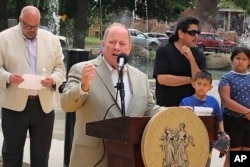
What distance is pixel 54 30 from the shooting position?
36.2 meters

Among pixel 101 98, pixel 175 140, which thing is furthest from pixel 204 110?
pixel 175 140

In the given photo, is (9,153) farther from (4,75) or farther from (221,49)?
(221,49)

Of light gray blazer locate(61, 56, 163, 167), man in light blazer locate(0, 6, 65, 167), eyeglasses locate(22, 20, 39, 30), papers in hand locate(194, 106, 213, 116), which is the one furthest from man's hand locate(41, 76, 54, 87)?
light gray blazer locate(61, 56, 163, 167)

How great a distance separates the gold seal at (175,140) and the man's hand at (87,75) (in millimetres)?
440

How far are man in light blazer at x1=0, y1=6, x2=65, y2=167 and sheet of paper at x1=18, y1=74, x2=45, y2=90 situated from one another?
3cm

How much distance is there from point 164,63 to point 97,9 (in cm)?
3344

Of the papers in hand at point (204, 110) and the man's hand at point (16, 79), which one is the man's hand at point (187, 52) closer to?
the papers in hand at point (204, 110)

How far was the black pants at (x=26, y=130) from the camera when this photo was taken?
5672 mm

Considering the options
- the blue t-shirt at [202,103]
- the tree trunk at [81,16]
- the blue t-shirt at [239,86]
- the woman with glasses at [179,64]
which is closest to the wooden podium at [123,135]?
the blue t-shirt at [202,103]

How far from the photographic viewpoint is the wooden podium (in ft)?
10.4

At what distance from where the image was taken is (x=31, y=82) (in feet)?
17.6

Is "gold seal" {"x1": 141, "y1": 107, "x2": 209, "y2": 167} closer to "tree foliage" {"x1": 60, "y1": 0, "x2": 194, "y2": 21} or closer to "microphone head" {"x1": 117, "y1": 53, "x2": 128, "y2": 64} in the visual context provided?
"microphone head" {"x1": 117, "y1": 53, "x2": 128, "y2": 64}

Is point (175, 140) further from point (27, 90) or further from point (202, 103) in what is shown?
point (27, 90)

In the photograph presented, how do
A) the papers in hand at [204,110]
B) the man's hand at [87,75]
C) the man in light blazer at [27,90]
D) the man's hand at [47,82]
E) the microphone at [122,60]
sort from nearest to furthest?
the man's hand at [87,75], the microphone at [122,60], the papers in hand at [204,110], the man's hand at [47,82], the man in light blazer at [27,90]
